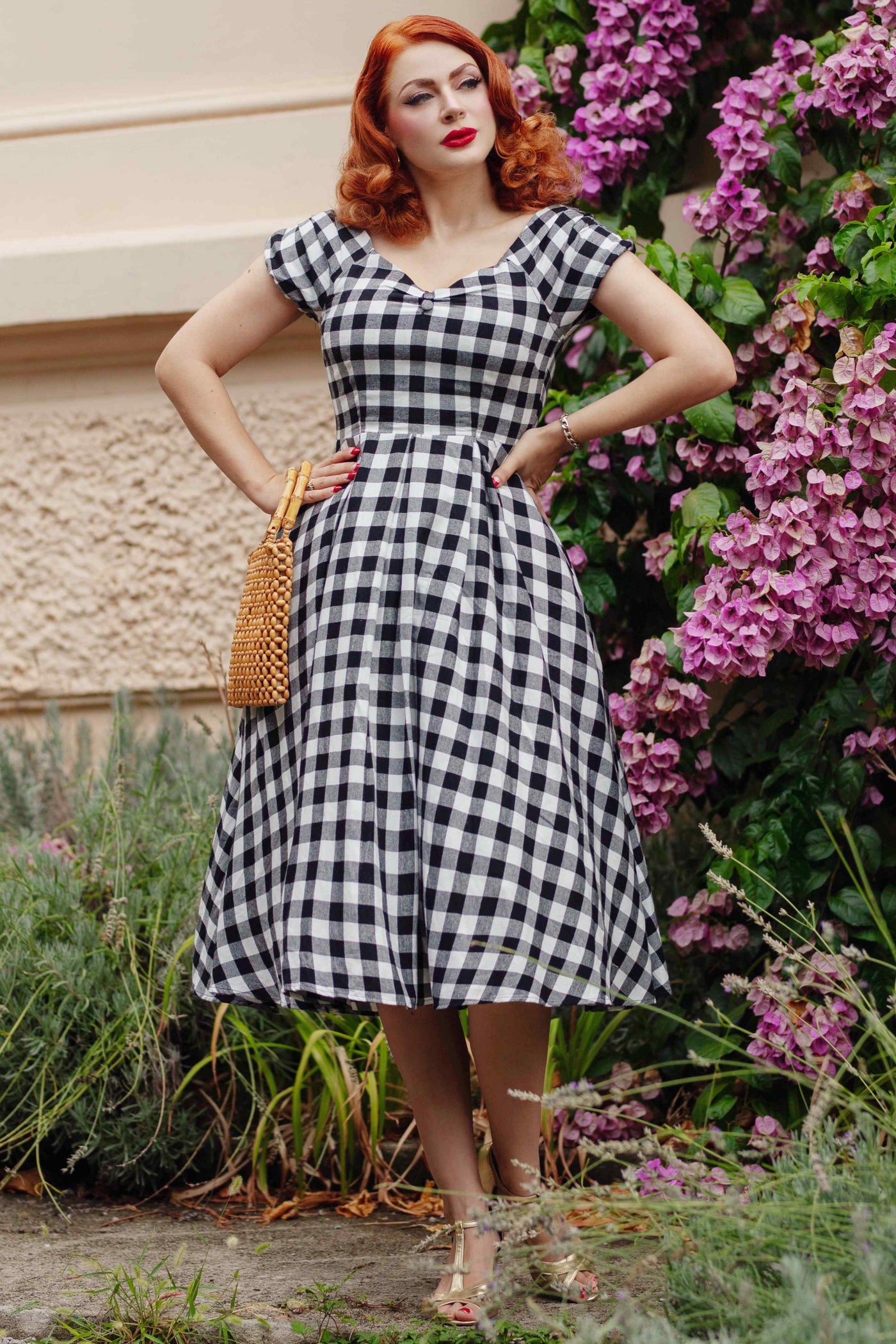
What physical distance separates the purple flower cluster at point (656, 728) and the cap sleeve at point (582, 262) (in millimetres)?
742

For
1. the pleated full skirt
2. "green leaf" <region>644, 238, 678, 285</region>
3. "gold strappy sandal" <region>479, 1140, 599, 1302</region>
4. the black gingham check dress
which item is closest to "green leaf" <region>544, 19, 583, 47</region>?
"green leaf" <region>644, 238, 678, 285</region>

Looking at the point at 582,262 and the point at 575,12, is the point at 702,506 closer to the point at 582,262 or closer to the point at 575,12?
the point at 582,262

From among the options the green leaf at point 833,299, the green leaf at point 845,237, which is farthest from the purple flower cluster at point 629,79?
the green leaf at point 833,299

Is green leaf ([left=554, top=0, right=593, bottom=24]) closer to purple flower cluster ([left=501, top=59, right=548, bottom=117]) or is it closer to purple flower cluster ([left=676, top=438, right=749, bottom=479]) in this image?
purple flower cluster ([left=501, top=59, right=548, bottom=117])

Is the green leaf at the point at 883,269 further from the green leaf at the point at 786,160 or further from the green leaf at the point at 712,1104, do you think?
the green leaf at the point at 712,1104

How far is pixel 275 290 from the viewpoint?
2.24 m

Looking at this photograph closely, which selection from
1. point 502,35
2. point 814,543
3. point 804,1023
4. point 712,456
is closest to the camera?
point 804,1023

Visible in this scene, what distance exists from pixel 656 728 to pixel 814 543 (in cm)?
57

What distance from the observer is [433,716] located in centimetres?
194

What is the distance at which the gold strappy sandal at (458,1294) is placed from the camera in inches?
74.6

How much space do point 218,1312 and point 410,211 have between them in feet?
5.83

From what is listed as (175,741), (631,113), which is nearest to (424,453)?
(631,113)

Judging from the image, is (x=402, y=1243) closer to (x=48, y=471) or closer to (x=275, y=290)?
(x=275, y=290)

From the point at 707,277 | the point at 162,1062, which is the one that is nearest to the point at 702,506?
the point at 707,277
